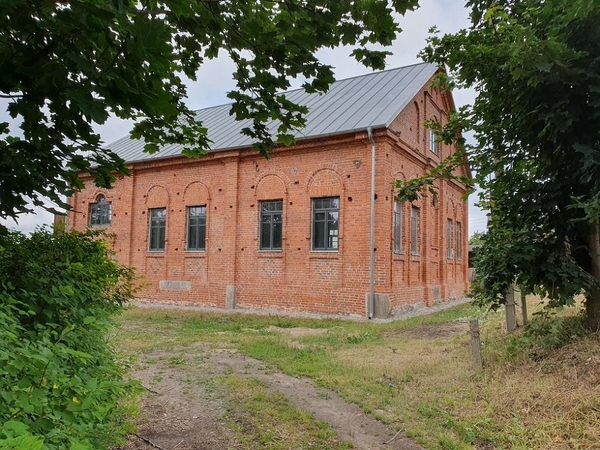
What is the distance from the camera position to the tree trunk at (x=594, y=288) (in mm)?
5875

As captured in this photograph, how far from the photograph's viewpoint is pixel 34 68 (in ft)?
7.36

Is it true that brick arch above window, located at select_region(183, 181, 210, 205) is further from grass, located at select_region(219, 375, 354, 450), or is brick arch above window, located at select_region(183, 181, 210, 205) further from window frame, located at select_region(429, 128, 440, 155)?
grass, located at select_region(219, 375, 354, 450)

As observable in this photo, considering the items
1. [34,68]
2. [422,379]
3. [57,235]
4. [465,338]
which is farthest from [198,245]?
[34,68]

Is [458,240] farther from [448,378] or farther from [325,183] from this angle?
[448,378]

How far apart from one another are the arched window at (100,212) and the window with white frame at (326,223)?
9.67 m

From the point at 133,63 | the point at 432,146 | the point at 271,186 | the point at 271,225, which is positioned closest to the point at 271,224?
the point at 271,225

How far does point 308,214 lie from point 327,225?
72cm

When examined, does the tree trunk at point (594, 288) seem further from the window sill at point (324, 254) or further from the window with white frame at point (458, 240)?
the window with white frame at point (458, 240)

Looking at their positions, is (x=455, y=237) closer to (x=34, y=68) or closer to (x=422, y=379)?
(x=422, y=379)

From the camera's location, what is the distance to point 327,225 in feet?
45.1

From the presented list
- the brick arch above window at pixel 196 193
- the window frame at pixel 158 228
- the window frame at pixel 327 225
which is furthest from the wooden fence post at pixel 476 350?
the window frame at pixel 158 228

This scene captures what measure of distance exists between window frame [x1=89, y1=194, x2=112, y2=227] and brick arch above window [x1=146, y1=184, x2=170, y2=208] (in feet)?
7.71

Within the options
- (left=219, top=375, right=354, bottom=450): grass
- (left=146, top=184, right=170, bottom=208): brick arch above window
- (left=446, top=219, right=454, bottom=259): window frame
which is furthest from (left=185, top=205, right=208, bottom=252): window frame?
(left=219, top=375, right=354, bottom=450): grass

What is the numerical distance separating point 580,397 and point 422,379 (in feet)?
6.55
